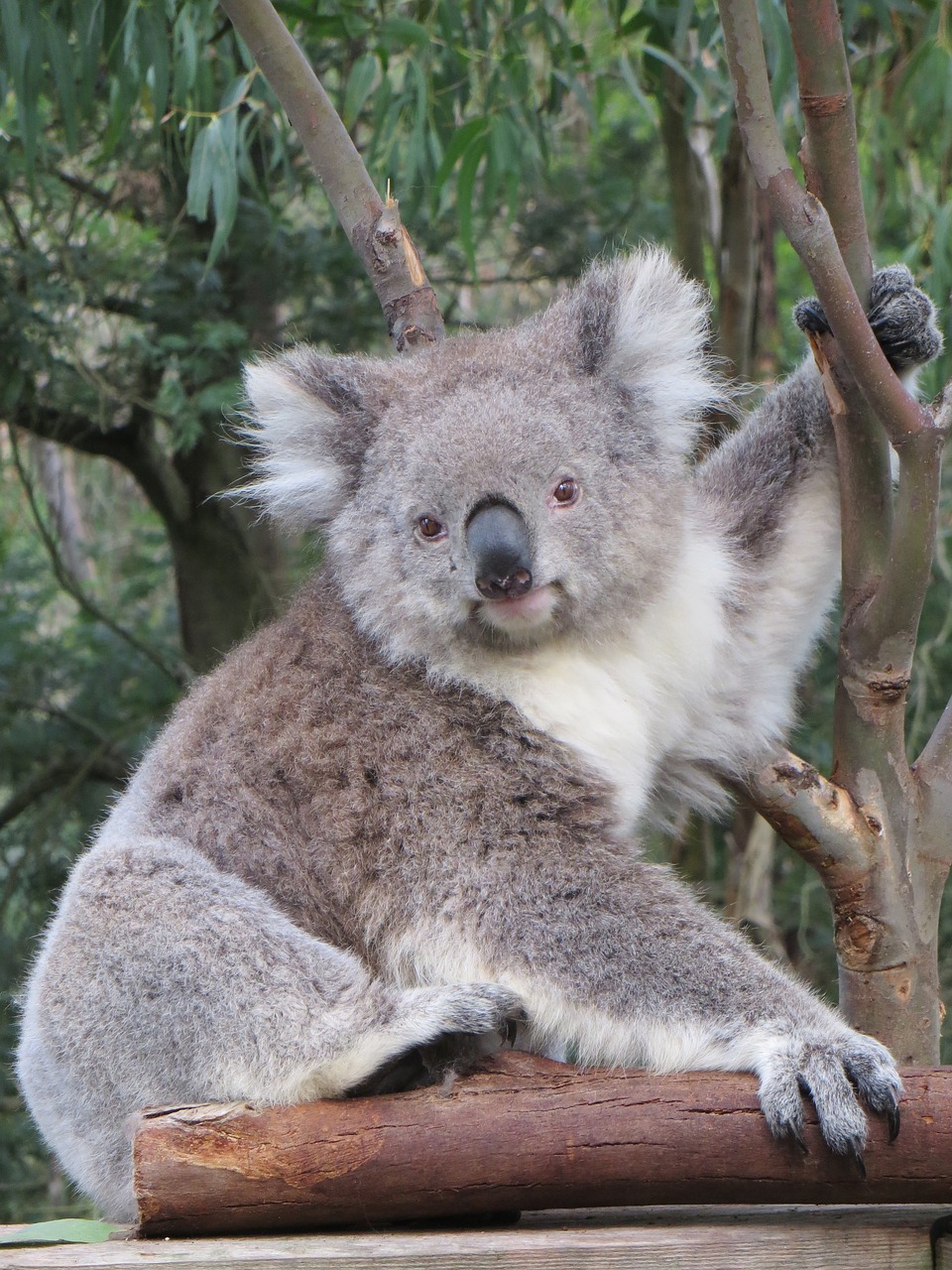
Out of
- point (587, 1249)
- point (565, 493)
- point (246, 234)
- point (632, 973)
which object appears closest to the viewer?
point (587, 1249)

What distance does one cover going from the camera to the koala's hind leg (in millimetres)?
2195

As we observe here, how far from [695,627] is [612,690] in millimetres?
219

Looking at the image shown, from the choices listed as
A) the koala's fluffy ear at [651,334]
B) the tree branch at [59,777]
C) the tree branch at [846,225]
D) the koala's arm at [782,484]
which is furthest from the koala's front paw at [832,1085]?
the tree branch at [59,777]

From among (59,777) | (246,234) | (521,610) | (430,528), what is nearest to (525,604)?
(521,610)

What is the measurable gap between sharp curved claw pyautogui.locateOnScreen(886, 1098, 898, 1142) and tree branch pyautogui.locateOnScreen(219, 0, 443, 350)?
1.75 metres

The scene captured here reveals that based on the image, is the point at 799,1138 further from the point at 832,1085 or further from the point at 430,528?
the point at 430,528

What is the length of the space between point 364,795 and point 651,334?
1051 mm

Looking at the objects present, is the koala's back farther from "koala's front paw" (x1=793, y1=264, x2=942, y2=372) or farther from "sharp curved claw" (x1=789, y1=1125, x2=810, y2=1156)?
"koala's front paw" (x1=793, y1=264, x2=942, y2=372)

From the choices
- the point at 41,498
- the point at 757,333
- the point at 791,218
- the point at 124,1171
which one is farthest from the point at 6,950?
the point at 791,218

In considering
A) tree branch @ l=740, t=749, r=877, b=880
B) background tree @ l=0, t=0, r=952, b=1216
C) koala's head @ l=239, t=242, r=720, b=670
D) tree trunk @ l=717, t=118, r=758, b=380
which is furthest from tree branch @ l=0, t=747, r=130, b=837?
tree branch @ l=740, t=749, r=877, b=880

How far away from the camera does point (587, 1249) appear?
1876mm

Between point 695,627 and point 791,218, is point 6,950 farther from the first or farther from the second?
point 791,218


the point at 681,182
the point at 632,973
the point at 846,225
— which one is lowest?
the point at 632,973

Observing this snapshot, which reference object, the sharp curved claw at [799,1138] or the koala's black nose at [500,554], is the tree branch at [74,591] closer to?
the koala's black nose at [500,554]
